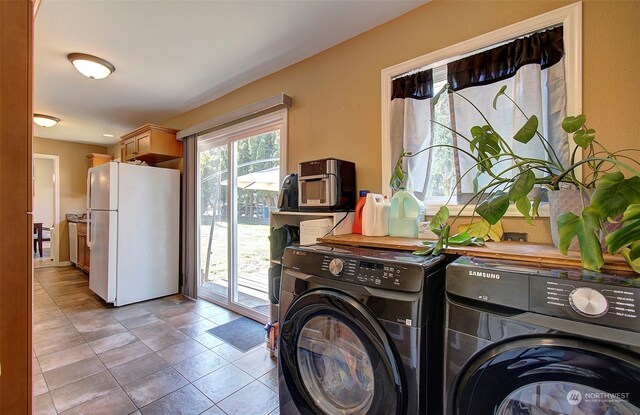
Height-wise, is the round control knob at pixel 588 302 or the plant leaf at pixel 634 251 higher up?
the plant leaf at pixel 634 251

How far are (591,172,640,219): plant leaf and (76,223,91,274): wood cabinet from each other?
6163 millimetres

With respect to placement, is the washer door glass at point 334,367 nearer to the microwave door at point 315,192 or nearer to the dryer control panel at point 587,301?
the dryer control panel at point 587,301

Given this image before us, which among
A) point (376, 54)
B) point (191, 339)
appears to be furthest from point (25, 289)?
point (376, 54)

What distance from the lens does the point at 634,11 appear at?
4.03 ft

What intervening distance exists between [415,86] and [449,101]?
25 centimetres

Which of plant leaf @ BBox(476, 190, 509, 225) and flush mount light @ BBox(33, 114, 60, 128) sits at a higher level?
flush mount light @ BBox(33, 114, 60, 128)

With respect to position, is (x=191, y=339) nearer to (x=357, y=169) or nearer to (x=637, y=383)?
(x=357, y=169)

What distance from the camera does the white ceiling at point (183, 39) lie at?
185 centimetres

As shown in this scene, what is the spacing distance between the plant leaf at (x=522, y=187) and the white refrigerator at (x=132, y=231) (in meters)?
3.82

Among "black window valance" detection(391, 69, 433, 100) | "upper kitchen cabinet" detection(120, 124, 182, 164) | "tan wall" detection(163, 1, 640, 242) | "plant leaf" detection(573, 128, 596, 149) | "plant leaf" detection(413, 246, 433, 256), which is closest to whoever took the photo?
"plant leaf" detection(573, 128, 596, 149)

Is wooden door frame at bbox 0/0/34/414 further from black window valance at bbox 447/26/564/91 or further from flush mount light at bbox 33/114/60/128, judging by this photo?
flush mount light at bbox 33/114/60/128

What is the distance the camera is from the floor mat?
2.42 m

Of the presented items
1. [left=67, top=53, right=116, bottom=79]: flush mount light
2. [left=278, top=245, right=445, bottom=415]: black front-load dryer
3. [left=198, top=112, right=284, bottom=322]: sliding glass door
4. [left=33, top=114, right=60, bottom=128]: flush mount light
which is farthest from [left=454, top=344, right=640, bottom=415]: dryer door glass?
[left=33, top=114, right=60, bottom=128]: flush mount light

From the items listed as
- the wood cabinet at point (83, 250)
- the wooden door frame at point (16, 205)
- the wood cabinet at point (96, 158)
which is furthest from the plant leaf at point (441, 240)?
the wood cabinet at point (96, 158)
